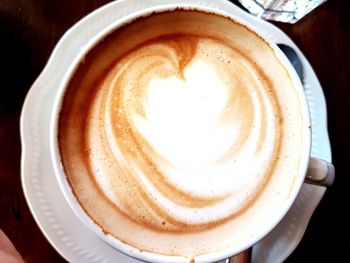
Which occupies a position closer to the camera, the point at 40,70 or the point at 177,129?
the point at 177,129

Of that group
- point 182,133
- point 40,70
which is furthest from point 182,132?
point 40,70

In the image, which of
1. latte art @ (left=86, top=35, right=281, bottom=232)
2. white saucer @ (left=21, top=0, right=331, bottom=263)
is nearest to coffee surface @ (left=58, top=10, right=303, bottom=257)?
latte art @ (left=86, top=35, right=281, bottom=232)

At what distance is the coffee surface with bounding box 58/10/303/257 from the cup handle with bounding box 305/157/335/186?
3cm

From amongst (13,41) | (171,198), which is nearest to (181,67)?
(171,198)

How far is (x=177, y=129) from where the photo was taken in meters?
0.93

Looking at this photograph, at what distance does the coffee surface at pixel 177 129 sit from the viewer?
2.97ft

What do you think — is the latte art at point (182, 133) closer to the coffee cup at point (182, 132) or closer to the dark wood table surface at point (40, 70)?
the coffee cup at point (182, 132)

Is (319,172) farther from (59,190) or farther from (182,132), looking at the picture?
(59,190)

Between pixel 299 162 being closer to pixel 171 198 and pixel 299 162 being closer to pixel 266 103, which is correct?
pixel 266 103

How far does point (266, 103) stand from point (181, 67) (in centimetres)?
17

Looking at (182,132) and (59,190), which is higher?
(182,132)

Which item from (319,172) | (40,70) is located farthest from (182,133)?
(40,70)

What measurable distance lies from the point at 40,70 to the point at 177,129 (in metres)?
0.36

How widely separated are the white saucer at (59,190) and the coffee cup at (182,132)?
0.41 feet
